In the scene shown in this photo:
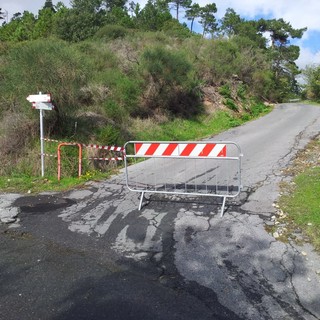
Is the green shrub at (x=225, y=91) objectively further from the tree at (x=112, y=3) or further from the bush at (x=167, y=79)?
the tree at (x=112, y=3)

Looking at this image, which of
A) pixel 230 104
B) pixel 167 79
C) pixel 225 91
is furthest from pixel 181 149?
pixel 225 91

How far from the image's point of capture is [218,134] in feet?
62.3

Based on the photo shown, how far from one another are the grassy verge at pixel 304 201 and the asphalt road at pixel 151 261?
32cm

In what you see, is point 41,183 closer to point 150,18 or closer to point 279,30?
point 150,18

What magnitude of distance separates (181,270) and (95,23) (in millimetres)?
40565

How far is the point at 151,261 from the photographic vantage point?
16.0 ft

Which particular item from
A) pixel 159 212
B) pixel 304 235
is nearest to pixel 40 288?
pixel 159 212

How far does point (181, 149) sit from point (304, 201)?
8.80 ft

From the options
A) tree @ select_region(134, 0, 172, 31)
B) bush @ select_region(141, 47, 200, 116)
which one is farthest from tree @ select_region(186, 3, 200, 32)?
bush @ select_region(141, 47, 200, 116)

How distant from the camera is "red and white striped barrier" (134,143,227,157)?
6465 millimetres

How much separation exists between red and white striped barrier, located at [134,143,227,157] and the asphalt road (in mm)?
1095

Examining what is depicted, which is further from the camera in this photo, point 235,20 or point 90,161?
point 235,20

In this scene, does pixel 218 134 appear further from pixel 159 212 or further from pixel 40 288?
pixel 40 288

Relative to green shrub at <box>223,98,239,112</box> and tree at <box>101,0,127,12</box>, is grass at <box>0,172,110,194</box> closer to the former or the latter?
green shrub at <box>223,98,239,112</box>
